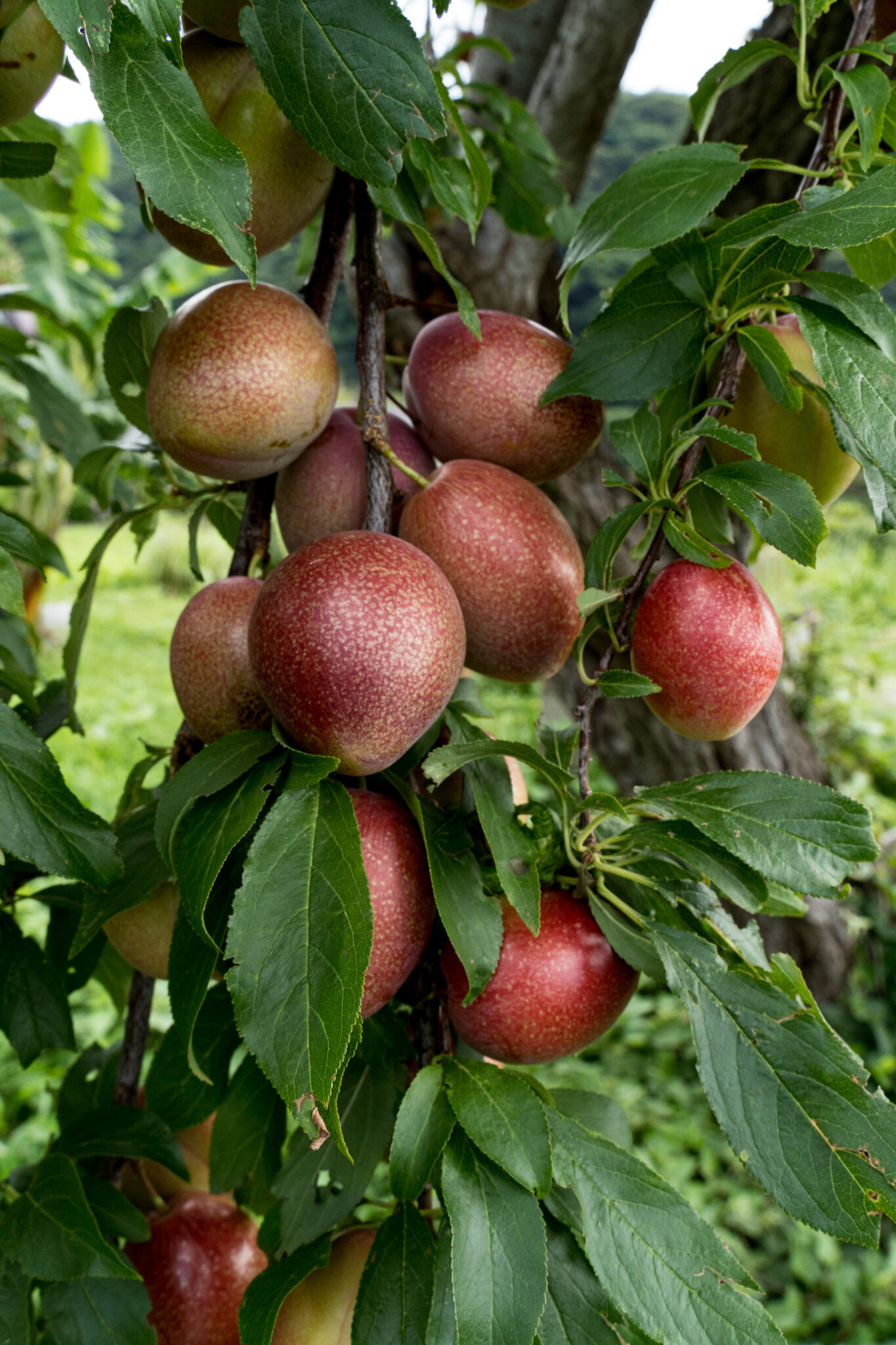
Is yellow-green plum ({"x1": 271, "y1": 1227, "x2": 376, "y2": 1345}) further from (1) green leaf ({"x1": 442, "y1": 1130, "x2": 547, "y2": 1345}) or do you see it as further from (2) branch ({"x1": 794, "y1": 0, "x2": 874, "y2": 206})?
(2) branch ({"x1": 794, "y1": 0, "x2": 874, "y2": 206})

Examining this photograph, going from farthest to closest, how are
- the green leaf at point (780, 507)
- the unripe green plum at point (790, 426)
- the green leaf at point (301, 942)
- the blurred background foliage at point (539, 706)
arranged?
the blurred background foliage at point (539, 706), the unripe green plum at point (790, 426), the green leaf at point (780, 507), the green leaf at point (301, 942)

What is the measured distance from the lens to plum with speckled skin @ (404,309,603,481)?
2.15ft

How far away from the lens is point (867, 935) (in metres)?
2.29

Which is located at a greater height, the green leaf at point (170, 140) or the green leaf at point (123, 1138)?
the green leaf at point (170, 140)

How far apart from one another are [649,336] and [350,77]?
0.24m

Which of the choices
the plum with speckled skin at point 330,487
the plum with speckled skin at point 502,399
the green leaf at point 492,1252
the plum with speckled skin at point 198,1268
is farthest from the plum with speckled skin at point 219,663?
the plum with speckled skin at point 198,1268

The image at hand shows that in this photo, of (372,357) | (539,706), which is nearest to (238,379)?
(372,357)

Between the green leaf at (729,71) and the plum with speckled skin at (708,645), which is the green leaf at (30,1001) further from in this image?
the green leaf at (729,71)

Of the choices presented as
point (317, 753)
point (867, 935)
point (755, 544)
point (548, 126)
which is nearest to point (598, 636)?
point (755, 544)

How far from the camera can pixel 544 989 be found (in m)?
0.57

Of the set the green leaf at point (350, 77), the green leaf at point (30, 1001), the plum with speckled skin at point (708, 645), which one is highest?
the green leaf at point (350, 77)

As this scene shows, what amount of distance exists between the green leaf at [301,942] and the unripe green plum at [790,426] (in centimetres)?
39

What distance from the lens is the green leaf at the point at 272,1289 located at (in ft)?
1.75

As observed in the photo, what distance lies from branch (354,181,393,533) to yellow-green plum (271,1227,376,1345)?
19.7 inches
